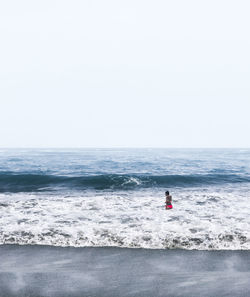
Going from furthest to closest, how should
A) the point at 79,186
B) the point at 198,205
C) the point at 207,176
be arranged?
the point at 207,176 → the point at 79,186 → the point at 198,205

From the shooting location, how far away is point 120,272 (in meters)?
6.01

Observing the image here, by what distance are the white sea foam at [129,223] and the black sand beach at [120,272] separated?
0.62 metres

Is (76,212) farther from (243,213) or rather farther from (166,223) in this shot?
(243,213)

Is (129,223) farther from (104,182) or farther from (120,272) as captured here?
(104,182)

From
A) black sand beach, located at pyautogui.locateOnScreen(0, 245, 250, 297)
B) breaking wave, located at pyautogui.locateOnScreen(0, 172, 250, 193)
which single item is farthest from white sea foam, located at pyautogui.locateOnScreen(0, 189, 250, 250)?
breaking wave, located at pyautogui.locateOnScreen(0, 172, 250, 193)

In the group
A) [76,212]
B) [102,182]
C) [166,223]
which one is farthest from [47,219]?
[102,182]

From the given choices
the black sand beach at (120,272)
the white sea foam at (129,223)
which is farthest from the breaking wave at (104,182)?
the black sand beach at (120,272)

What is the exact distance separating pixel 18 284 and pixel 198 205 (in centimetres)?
1134

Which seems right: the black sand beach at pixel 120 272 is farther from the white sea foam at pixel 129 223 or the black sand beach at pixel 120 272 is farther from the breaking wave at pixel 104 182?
the breaking wave at pixel 104 182

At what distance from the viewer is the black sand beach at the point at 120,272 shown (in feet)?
17.3

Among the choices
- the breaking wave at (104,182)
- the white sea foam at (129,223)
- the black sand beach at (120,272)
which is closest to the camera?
the black sand beach at (120,272)

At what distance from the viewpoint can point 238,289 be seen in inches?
207

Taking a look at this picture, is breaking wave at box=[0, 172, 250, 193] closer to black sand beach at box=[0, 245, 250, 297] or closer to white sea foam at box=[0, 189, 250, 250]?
white sea foam at box=[0, 189, 250, 250]

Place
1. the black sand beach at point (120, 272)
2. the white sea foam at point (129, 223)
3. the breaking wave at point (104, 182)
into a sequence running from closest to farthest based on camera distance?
the black sand beach at point (120, 272) < the white sea foam at point (129, 223) < the breaking wave at point (104, 182)
